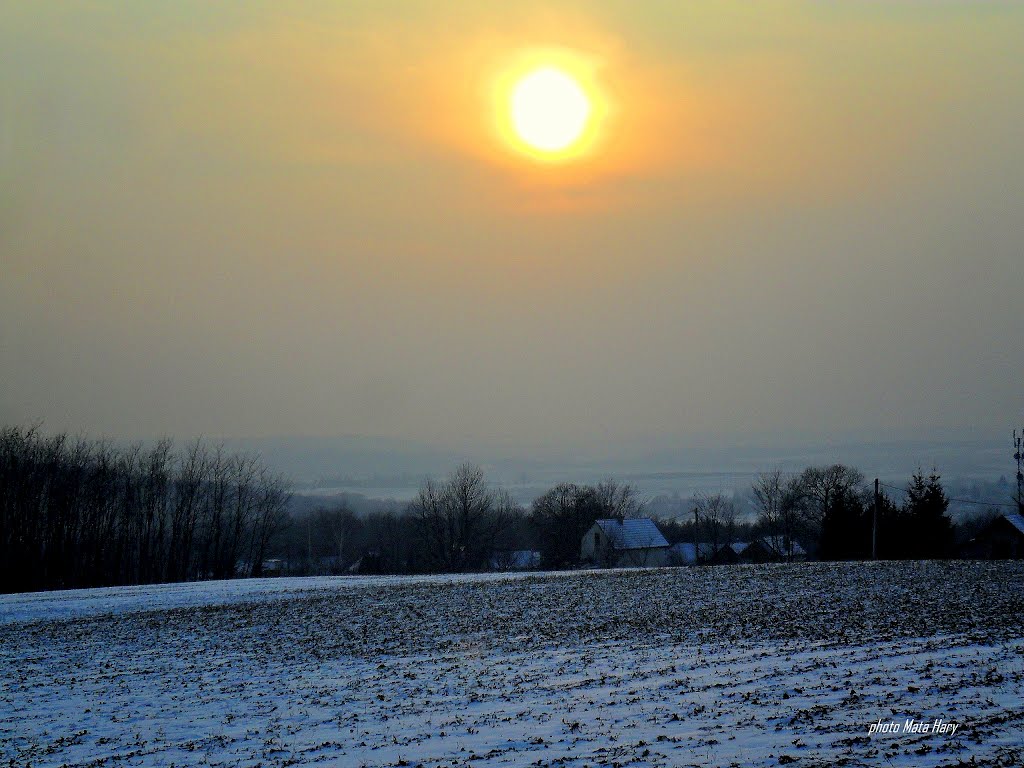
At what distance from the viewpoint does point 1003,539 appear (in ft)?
246

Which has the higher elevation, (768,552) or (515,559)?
(768,552)

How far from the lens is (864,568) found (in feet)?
150

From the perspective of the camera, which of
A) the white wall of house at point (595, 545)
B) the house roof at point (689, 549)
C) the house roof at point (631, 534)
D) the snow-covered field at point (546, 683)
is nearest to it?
the snow-covered field at point (546, 683)

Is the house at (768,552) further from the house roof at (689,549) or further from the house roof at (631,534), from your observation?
the house roof at (631,534)

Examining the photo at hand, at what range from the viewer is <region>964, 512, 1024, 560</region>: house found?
241 ft

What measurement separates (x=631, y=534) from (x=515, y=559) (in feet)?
59.7

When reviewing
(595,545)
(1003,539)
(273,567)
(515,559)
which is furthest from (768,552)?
(273,567)

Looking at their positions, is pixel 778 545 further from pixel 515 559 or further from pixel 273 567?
pixel 273 567

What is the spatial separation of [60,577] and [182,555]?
14258 mm

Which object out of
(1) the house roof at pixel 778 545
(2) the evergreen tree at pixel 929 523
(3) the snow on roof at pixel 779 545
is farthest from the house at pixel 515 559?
(2) the evergreen tree at pixel 929 523

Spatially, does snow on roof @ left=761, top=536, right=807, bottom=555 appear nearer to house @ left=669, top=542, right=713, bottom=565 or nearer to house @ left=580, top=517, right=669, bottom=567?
house @ left=669, top=542, right=713, bottom=565

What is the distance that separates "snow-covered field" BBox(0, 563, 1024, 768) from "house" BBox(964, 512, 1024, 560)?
4709 centimetres

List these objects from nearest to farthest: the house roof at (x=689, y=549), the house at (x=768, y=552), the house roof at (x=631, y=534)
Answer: the house at (x=768, y=552) → the house roof at (x=631, y=534) → the house roof at (x=689, y=549)

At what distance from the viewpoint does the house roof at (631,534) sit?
111m
